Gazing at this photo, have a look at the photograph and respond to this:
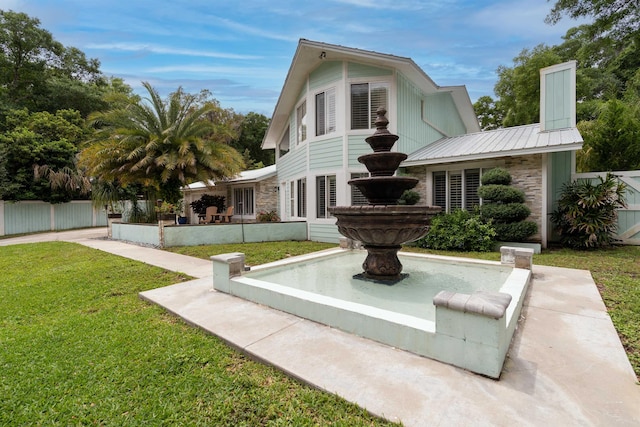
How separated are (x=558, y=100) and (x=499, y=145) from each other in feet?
8.38

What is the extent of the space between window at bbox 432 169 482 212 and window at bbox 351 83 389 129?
10.5 ft

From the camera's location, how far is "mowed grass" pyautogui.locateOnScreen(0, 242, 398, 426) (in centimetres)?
211

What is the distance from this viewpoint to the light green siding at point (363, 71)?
1034cm

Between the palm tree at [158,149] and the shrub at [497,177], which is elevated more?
the palm tree at [158,149]

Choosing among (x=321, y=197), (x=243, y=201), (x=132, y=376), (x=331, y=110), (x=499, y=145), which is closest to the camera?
(x=132, y=376)

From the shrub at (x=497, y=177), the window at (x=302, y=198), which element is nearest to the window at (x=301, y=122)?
the window at (x=302, y=198)

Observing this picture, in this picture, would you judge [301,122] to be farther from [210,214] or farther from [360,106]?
[210,214]

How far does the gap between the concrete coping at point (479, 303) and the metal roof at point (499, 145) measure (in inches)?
299

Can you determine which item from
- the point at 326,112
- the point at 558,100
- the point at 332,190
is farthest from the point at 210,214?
the point at 558,100

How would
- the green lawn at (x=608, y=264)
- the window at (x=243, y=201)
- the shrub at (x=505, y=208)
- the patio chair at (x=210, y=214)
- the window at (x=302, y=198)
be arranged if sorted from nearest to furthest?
the green lawn at (x=608, y=264) → the shrub at (x=505, y=208) → the window at (x=302, y=198) → the patio chair at (x=210, y=214) → the window at (x=243, y=201)

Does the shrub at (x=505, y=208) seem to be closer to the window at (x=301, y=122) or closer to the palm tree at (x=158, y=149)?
the window at (x=301, y=122)

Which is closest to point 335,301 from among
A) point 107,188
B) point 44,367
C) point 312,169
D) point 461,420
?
point 461,420

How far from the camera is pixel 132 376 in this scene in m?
2.59

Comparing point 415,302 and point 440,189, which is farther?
point 440,189
